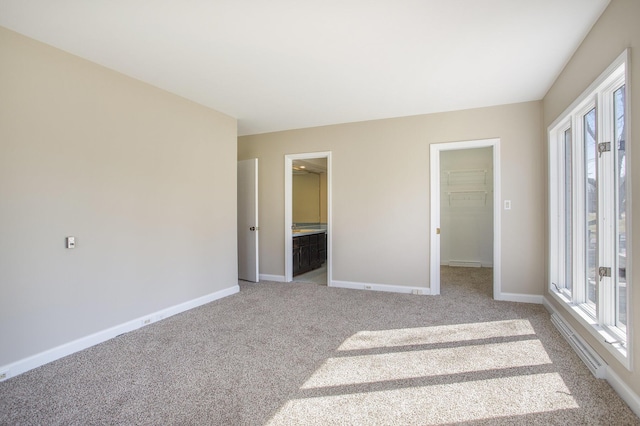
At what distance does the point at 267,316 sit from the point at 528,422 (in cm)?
252

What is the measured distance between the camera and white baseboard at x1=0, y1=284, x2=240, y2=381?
7.80 feet

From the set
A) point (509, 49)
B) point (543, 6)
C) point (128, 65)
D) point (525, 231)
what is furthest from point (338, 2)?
point (525, 231)

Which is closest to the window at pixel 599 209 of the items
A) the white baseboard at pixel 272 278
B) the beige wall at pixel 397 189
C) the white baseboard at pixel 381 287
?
the beige wall at pixel 397 189

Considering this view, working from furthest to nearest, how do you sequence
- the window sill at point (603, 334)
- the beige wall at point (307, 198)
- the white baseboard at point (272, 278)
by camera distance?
1. the beige wall at point (307, 198)
2. the white baseboard at point (272, 278)
3. the window sill at point (603, 334)

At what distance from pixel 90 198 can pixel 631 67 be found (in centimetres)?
401

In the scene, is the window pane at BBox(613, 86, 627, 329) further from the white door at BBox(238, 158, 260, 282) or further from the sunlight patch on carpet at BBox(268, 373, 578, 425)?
the white door at BBox(238, 158, 260, 282)

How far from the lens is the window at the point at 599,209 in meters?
2.19

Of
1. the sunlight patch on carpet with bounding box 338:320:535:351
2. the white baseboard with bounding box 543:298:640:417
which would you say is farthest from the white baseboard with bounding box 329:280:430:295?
the white baseboard with bounding box 543:298:640:417

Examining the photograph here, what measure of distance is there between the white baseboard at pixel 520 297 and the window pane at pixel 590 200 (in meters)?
1.20

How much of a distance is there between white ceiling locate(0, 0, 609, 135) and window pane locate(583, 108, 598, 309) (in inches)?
26.4

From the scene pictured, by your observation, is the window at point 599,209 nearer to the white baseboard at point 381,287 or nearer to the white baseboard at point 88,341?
the white baseboard at point 381,287

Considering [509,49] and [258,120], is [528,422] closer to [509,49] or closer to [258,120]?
[509,49]

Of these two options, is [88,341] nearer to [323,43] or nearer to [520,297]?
[323,43]

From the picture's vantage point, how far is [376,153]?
478 cm
